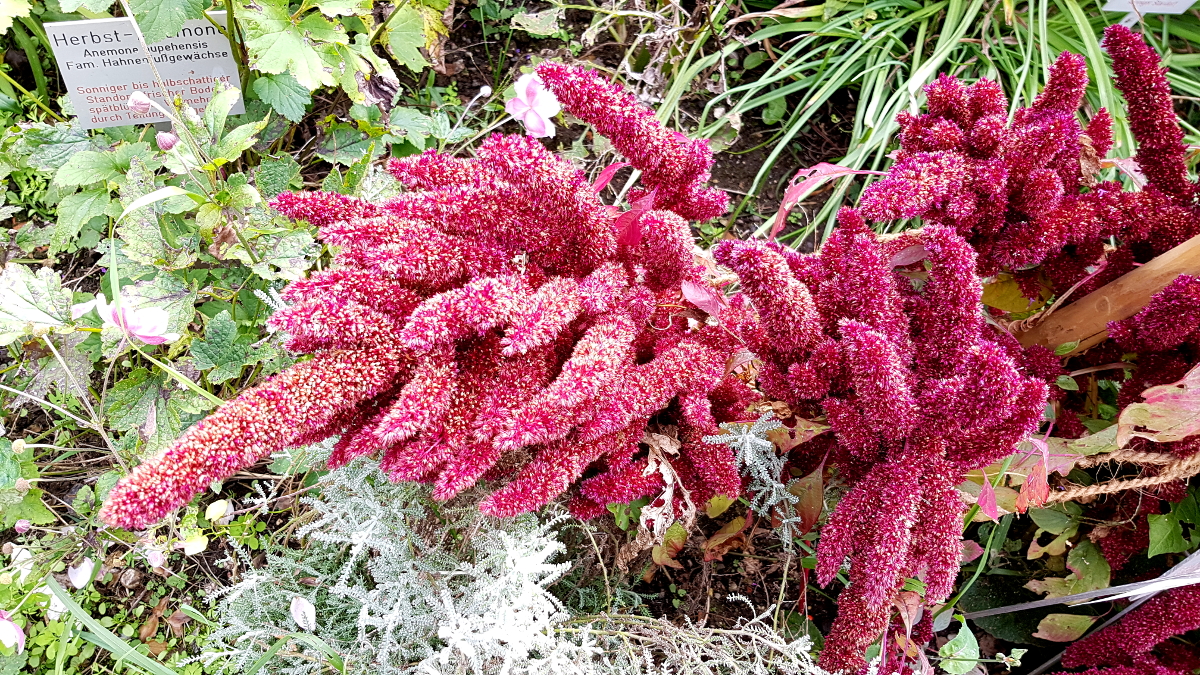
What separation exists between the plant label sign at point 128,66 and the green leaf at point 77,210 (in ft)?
0.48

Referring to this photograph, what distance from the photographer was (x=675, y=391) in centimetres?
91

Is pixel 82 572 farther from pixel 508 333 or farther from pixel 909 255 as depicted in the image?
pixel 909 255

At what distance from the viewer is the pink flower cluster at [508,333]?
755 mm

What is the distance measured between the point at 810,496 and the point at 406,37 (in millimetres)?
1330

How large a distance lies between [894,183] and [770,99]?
1.17m

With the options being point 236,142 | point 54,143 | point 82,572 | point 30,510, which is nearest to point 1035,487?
point 236,142

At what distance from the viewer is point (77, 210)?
5.14ft

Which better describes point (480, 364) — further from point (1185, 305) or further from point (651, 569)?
point (1185, 305)

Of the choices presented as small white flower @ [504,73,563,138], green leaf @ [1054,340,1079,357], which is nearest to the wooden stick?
green leaf @ [1054,340,1079,357]

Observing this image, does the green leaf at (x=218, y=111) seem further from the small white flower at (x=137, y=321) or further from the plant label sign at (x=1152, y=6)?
the plant label sign at (x=1152, y=6)

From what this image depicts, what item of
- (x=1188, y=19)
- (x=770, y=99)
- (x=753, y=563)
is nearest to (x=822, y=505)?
(x=753, y=563)

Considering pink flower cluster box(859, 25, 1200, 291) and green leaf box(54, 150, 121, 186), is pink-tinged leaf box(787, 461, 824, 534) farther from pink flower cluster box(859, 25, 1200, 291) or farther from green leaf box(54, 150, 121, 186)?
green leaf box(54, 150, 121, 186)

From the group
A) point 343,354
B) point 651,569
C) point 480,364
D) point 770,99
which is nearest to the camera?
point 343,354

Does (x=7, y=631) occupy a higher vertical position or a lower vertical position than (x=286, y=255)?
lower
